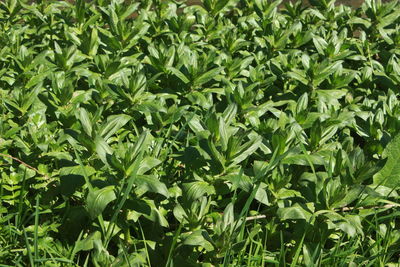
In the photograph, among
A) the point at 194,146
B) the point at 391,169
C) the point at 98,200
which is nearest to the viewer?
the point at 98,200

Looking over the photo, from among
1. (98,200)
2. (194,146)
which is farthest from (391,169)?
(98,200)

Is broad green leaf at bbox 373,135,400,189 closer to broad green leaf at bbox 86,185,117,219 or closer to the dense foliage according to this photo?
the dense foliage

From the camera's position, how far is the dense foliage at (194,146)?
9.36ft

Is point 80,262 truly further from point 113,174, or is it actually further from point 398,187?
point 398,187

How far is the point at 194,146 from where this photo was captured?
10.2 ft

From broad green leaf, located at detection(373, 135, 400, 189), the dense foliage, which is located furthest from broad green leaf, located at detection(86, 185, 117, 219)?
broad green leaf, located at detection(373, 135, 400, 189)

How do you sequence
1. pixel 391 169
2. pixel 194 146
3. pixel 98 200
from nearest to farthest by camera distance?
1. pixel 98 200
2. pixel 194 146
3. pixel 391 169

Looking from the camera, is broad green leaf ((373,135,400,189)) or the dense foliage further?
broad green leaf ((373,135,400,189))

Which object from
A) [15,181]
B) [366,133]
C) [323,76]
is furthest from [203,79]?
[15,181]

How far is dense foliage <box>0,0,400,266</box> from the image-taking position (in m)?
2.85

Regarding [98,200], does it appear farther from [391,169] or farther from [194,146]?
[391,169]

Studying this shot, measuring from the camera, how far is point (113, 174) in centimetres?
298

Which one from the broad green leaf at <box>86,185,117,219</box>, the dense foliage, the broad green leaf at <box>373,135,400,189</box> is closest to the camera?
the broad green leaf at <box>86,185,117,219</box>

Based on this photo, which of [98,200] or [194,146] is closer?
[98,200]
